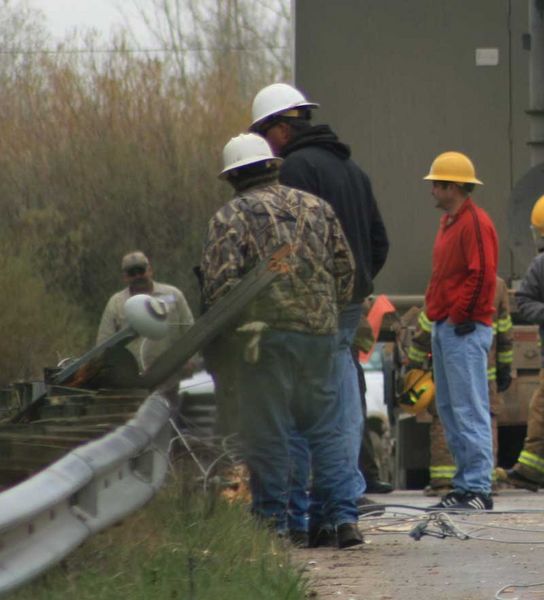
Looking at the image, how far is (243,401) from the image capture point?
6949mm

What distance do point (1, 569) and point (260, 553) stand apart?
5.76ft

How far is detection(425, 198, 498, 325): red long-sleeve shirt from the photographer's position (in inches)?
367

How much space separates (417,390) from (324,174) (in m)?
3.80

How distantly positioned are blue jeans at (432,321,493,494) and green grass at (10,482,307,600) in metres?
3.10

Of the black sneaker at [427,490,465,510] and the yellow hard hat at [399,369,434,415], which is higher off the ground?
the yellow hard hat at [399,369,434,415]

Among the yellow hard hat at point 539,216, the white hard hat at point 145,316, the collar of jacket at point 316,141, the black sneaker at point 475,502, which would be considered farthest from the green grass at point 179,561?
the yellow hard hat at point 539,216

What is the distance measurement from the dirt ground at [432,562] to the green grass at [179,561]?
27 centimetres

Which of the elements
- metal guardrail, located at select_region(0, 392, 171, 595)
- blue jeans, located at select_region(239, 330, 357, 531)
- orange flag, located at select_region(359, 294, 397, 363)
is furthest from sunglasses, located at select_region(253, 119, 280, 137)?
orange flag, located at select_region(359, 294, 397, 363)

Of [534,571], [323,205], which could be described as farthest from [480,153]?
[534,571]

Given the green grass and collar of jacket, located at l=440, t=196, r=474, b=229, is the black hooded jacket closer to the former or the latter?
collar of jacket, located at l=440, t=196, r=474, b=229

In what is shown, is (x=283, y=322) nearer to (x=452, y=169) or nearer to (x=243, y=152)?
(x=243, y=152)

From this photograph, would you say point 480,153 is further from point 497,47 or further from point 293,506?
point 293,506

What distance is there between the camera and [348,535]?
23.9 ft

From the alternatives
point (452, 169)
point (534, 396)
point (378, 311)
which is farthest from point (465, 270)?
point (534, 396)
